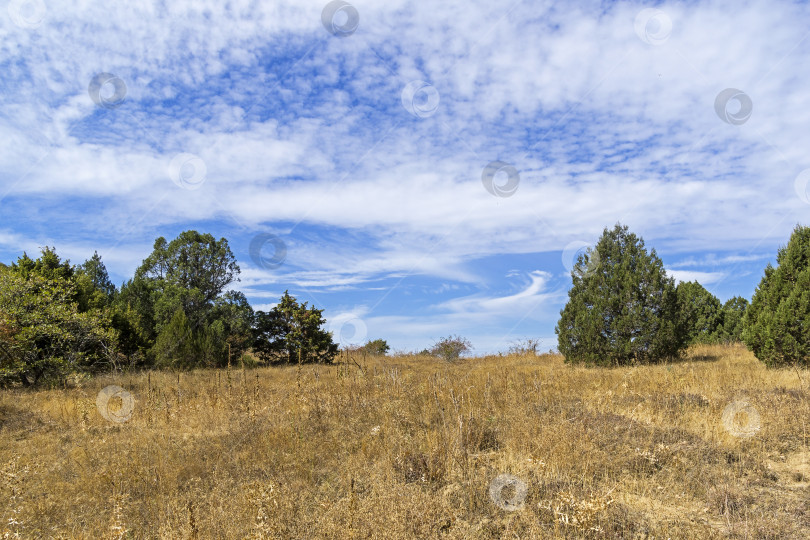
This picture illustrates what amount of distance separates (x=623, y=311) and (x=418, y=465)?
1210 cm

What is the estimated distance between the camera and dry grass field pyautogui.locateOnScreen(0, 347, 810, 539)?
388 centimetres

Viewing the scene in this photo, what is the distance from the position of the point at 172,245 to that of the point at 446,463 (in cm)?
2255

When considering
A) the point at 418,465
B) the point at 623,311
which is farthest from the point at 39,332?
the point at 623,311

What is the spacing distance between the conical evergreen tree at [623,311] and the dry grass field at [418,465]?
18.6 feet

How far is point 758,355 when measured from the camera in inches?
491

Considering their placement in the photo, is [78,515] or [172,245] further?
[172,245]

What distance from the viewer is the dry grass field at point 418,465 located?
12.7 ft

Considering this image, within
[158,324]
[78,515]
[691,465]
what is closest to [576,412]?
[691,465]

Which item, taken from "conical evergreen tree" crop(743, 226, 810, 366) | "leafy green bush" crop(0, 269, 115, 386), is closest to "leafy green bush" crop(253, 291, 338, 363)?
"leafy green bush" crop(0, 269, 115, 386)

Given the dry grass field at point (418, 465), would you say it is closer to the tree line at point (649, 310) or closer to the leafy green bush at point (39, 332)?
the tree line at point (649, 310)

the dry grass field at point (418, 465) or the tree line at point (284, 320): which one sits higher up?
the tree line at point (284, 320)

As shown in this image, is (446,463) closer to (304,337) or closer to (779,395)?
(779,395)

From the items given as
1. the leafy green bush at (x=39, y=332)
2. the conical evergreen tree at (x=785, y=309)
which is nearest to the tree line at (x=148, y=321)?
the leafy green bush at (x=39, y=332)

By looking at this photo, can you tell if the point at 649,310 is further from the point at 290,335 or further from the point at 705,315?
the point at 290,335
